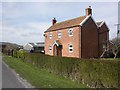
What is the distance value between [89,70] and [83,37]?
31105 mm

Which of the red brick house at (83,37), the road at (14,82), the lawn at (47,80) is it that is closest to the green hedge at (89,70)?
the lawn at (47,80)

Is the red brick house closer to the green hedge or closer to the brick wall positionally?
the brick wall

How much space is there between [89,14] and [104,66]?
35.2m

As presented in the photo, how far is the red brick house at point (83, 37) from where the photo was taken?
45969 millimetres

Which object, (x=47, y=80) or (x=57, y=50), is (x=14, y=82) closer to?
(x=47, y=80)

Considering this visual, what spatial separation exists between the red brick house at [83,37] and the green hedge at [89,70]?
22287 mm

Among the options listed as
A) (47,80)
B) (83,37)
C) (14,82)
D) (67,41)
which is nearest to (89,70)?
(47,80)

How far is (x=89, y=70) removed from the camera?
15289mm

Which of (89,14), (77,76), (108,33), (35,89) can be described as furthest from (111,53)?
(35,89)

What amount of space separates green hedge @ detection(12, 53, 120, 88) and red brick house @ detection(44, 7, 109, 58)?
22.3 m

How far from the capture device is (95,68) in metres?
14.4

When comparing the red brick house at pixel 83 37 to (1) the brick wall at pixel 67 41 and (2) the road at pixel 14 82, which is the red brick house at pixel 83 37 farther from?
(2) the road at pixel 14 82

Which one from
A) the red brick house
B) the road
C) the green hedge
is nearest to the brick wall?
the red brick house

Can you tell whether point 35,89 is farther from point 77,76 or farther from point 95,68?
point 77,76
